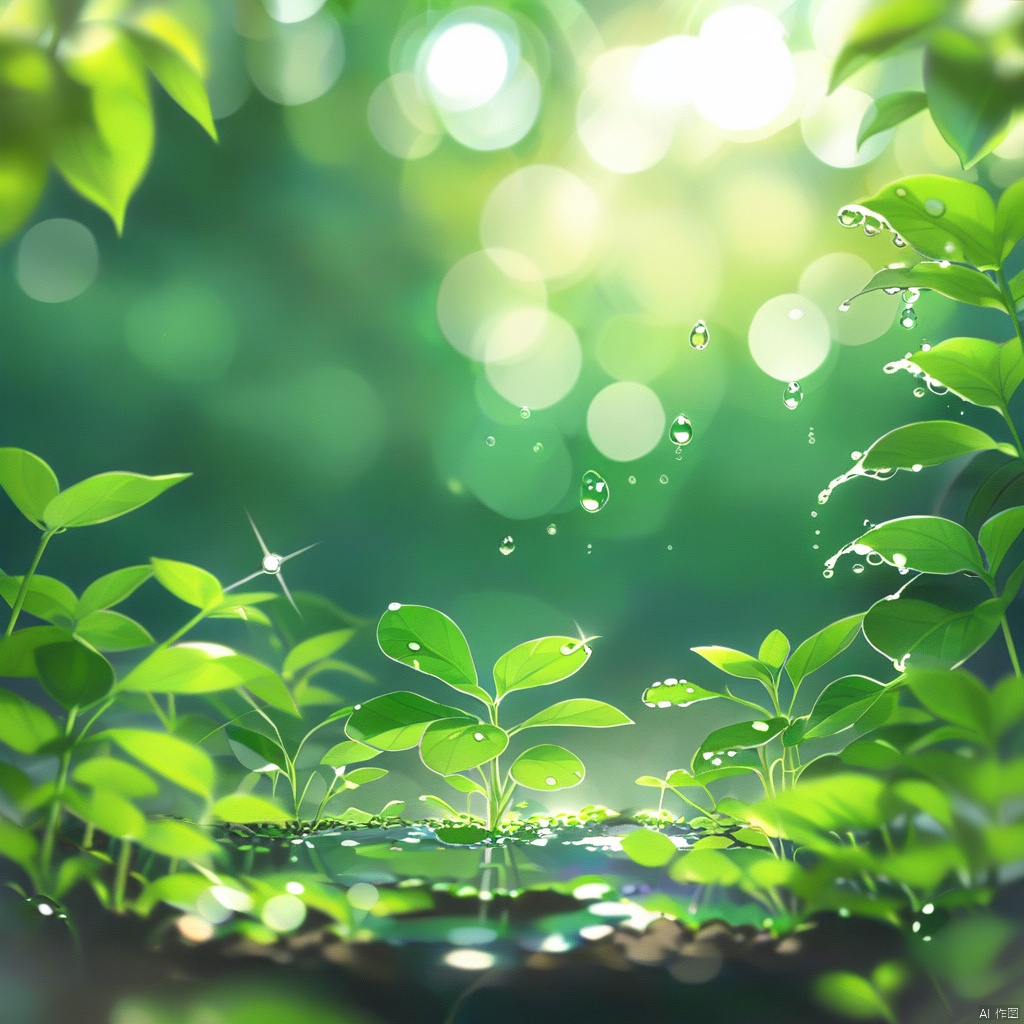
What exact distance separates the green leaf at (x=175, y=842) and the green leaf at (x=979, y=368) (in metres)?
0.62

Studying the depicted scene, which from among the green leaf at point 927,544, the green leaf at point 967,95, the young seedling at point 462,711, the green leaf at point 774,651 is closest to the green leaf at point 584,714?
the young seedling at point 462,711

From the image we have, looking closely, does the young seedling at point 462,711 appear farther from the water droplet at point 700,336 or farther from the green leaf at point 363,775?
the water droplet at point 700,336

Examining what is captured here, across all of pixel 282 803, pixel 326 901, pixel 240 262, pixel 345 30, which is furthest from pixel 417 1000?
pixel 345 30

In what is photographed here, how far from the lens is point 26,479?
0.56m

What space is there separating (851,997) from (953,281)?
1.62 ft

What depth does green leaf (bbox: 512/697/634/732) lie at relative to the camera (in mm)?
586

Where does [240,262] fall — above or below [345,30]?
below

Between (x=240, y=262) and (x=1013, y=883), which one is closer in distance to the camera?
(x=1013, y=883)

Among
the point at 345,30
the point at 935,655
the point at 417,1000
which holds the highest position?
the point at 345,30

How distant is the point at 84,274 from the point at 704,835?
2.15ft

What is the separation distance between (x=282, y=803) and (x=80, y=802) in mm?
152

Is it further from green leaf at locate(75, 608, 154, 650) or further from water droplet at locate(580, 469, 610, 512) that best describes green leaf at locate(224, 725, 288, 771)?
water droplet at locate(580, 469, 610, 512)

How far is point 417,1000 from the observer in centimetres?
40

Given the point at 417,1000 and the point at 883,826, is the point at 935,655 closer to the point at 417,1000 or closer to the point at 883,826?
the point at 883,826
